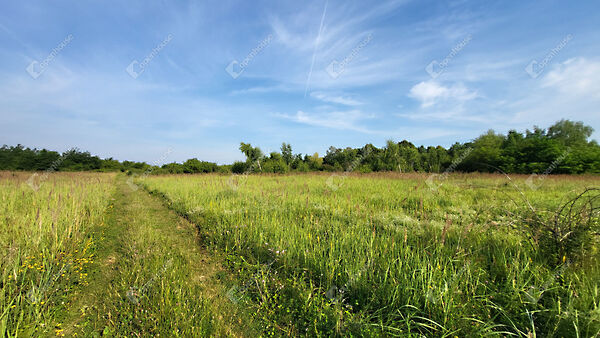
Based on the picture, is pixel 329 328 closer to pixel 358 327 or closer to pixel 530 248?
pixel 358 327

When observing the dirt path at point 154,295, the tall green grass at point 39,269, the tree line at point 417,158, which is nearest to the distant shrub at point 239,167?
the tree line at point 417,158

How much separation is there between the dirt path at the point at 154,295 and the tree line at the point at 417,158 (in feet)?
43.7

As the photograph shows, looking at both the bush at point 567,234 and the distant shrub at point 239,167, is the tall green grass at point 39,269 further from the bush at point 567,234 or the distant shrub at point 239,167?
the distant shrub at point 239,167

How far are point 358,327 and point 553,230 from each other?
110 inches

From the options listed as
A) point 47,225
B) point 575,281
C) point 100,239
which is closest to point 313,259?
point 575,281

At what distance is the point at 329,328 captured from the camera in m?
2.17

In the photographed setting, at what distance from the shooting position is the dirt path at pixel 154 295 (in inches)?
89.2

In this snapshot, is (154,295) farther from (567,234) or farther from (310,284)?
(567,234)

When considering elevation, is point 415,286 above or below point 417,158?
below

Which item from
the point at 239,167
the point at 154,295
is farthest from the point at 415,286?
the point at 239,167

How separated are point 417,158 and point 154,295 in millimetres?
38062

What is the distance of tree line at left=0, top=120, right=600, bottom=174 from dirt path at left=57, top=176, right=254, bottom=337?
13324 millimetres

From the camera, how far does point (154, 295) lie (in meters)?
2.68

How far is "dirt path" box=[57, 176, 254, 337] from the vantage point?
2.27 metres
